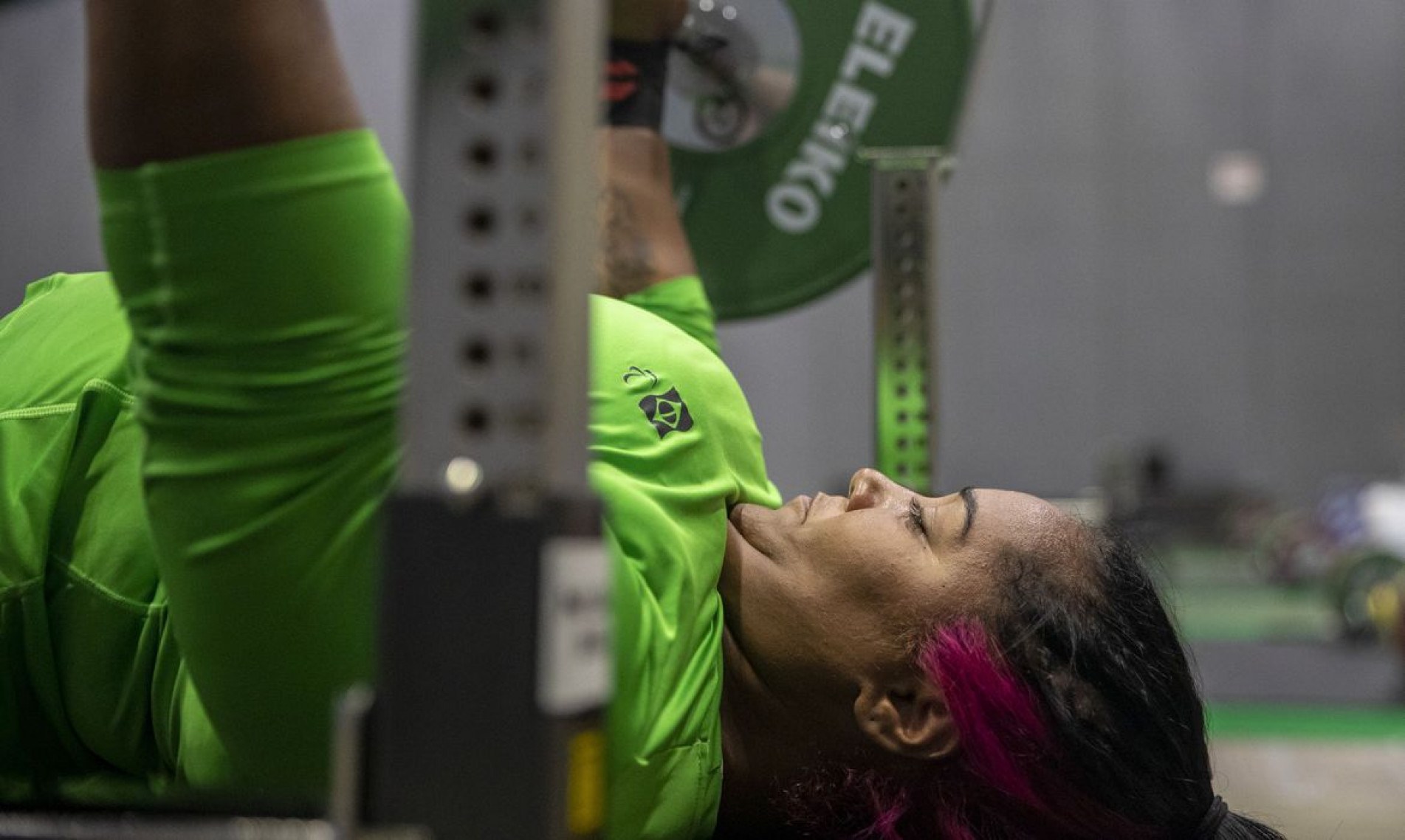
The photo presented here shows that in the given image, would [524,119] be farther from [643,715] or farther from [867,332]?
[867,332]

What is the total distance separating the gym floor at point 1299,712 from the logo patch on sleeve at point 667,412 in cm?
58

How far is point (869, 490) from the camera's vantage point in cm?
138

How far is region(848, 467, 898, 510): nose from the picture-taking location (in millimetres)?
1353

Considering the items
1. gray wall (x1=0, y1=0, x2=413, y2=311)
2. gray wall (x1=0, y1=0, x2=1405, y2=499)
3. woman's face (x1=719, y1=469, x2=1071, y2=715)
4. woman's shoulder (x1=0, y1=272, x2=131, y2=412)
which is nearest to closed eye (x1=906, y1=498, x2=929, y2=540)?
woman's face (x1=719, y1=469, x2=1071, y2=715)

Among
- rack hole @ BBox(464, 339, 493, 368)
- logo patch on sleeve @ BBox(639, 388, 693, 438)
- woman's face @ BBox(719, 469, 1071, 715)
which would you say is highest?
rack hole @ BBox(464, 339, 493, 368)

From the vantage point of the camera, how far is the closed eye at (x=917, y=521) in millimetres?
1302

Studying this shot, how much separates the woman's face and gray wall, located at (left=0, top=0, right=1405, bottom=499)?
7125 mm

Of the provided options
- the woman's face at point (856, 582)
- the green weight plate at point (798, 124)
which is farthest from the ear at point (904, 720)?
the green weight plate at point (798, 124)

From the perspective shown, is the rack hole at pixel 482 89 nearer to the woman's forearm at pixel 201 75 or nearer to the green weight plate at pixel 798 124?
the woman's forearm at pixel 201 75

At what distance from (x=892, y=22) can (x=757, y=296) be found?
49 cm

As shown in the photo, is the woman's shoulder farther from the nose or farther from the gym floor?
the gym floor

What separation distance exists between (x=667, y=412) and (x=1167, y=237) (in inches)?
319

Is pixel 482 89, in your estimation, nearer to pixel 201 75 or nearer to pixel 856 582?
pixel 201 75

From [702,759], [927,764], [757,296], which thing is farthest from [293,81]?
[757,296]
